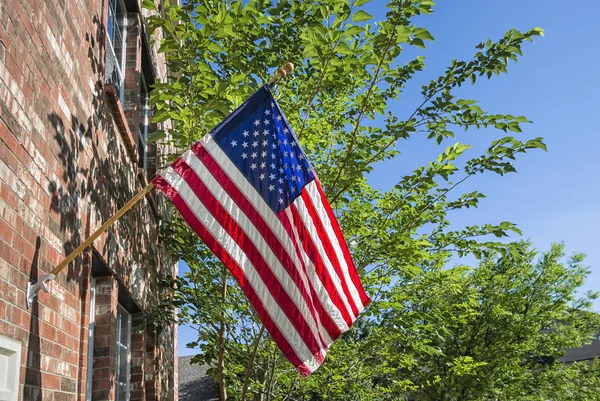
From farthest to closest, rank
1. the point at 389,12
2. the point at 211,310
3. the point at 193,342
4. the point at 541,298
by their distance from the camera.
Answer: the point at 541,298
the point at 193,342
the point at 211,310
the point at 389,12

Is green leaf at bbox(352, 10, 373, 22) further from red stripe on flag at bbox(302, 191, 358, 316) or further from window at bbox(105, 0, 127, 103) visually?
window at bbox(105, 0, 127, 103)

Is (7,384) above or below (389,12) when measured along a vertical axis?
below

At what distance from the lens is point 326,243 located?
432 cm

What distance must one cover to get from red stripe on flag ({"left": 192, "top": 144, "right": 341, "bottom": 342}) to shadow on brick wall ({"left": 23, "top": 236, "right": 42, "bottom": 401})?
120 centimetres

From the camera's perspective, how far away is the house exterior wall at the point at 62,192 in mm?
2873

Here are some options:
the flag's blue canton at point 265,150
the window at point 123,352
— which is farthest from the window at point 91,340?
the flag's blue canton at point 265,150

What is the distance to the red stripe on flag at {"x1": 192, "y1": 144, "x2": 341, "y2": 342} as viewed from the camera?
155 inches

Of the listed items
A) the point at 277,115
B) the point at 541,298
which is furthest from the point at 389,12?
the point at 541,298

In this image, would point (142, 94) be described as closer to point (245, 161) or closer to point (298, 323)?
point (245, 161)

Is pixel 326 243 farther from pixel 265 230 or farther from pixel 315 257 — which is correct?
pixel 265 230

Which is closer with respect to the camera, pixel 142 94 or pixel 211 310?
pixel 211 310

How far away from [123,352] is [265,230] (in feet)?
8.44

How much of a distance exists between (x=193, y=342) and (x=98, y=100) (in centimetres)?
376

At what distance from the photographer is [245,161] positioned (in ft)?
13.4
